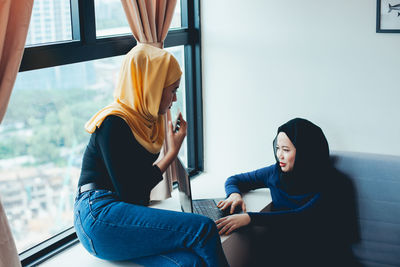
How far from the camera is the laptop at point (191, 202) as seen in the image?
2146 millimetres

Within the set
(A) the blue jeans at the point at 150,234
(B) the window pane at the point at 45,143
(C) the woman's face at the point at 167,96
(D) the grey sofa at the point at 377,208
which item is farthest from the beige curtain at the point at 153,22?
(D) the grey sofa at the point at 377,208

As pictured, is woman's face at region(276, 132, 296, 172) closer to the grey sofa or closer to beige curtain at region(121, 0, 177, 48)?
the grey sofa

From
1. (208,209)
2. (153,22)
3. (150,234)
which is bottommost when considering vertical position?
(208,209)

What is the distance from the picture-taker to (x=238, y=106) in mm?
3092

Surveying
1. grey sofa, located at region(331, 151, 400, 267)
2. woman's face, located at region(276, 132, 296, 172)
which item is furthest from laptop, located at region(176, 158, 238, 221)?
grey sofa, located at region(331, 151, 400, 267)

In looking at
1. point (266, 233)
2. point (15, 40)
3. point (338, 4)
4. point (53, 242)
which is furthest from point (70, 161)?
point (338, 4)

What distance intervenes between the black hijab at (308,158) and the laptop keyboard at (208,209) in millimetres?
392

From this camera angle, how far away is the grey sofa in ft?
7.45

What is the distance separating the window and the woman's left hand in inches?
27.6

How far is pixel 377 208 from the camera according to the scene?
2.29 m

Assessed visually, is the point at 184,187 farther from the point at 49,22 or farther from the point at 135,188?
the point at 49,22

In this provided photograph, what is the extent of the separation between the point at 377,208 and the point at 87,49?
5.02 ft

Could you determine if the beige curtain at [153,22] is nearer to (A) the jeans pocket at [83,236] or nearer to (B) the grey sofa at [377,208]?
(A) the jeans pocket at [83,236]

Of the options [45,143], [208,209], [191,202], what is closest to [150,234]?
[191,202]
